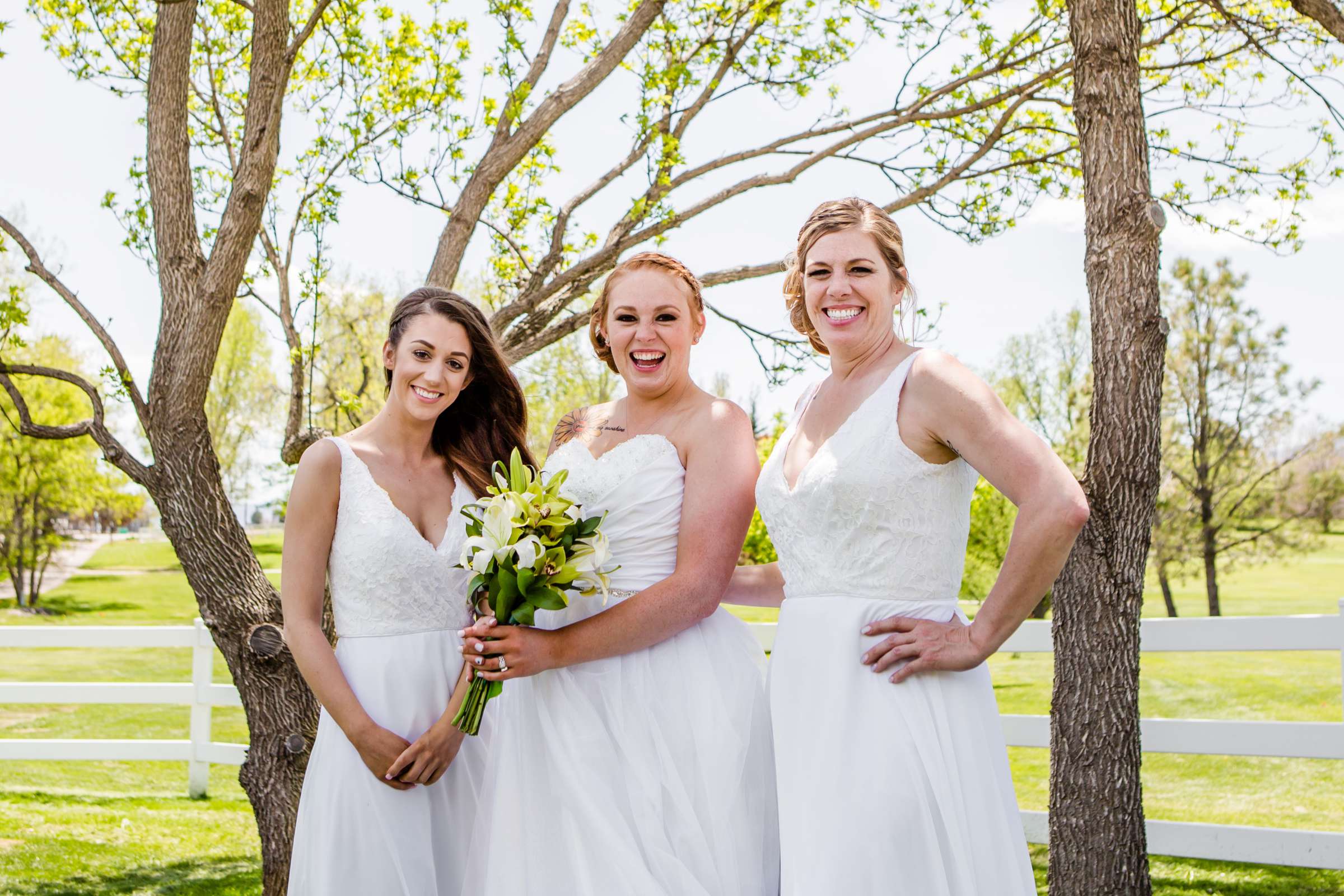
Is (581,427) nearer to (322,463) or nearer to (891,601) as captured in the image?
(322,463)

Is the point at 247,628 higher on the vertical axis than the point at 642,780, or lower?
higher

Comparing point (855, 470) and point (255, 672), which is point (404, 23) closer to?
point (255, 672)

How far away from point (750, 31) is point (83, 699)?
807cm

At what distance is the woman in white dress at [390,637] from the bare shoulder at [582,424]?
31cm

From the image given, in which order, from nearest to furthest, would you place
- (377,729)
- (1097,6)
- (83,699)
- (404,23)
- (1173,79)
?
(377,729)
(1097,6)
(404,23)
(1173,79)
(83,699)

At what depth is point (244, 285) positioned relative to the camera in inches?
304

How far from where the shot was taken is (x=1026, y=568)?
2430mm

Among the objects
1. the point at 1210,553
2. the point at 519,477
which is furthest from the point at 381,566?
the point at 1210,553

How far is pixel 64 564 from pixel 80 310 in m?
45.6

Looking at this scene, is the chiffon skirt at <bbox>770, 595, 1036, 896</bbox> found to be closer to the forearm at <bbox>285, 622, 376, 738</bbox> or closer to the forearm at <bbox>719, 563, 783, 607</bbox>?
the forearm at <bbox>719, 563, 783, 607</bbox>

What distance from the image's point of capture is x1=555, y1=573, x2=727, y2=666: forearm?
115 inches

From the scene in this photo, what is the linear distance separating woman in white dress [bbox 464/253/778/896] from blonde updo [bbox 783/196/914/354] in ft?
1.37

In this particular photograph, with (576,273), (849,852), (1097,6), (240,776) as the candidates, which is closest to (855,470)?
(849,852)

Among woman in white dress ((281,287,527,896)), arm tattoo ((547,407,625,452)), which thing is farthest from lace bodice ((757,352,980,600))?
woman in white dress ((281,287,527,896))
